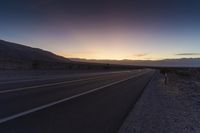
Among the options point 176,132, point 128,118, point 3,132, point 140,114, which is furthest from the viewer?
point 140,114

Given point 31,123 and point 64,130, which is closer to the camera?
point 64,130

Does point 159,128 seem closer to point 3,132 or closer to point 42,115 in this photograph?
point 42,115

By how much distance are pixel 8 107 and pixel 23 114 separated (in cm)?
107

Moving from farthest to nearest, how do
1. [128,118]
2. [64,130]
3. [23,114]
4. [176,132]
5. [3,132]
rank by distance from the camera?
1. [128,118]
2. [23,114]
3. [176,132]
4. [64,130]
5. [3,132]

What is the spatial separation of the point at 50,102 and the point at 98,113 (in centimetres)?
226

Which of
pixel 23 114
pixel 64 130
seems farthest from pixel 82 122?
pixel 23 114

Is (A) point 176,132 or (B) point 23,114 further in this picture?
(B) point 23,114

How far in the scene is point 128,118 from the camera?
8188 millimetres

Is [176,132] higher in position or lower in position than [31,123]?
lower

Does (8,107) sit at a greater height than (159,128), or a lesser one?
greater

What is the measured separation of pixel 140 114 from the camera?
9156 millimetres

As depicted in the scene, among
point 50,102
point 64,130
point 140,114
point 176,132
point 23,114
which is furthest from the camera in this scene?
point 50,102

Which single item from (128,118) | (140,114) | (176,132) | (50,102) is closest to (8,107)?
(50,102)

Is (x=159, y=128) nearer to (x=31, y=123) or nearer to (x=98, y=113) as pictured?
(x=98, y=113)
